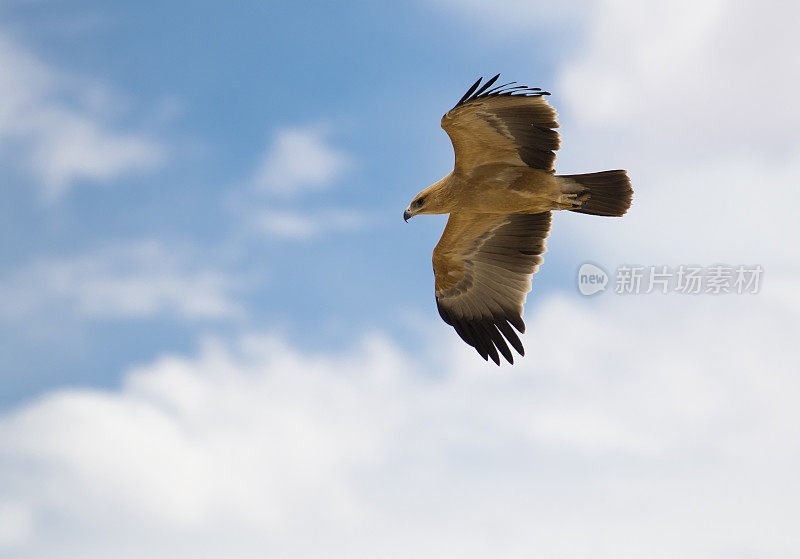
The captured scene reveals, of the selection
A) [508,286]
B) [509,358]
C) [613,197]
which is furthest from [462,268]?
[613,197]

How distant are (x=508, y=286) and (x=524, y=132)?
240 cm

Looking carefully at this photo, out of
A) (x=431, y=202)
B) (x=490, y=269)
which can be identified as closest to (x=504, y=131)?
(x=431, y=202)

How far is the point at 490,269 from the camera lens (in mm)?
10961

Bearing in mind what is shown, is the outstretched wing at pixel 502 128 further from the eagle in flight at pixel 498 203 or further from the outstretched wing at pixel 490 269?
the outstretched wing at pixel 490 269

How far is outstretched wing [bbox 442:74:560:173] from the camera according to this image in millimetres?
9008

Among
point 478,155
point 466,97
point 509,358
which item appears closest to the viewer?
point 466,97

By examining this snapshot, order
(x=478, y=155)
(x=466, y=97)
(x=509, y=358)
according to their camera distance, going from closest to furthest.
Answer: (x=466, y=97), (x=478, y=155), (x=509, y=358)

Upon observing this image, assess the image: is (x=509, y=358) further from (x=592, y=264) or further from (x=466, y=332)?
(x=592, y=264)

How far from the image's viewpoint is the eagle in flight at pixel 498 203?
361 inches

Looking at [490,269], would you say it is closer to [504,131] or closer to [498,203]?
[498,203]

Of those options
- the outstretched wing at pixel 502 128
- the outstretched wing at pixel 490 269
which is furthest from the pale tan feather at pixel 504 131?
the outstretched wing at pixel 490 269

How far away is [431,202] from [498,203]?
851 millimetres

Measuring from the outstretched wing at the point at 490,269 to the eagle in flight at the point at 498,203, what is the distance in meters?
0.01

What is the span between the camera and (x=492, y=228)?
10.8 meters
